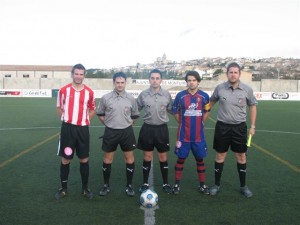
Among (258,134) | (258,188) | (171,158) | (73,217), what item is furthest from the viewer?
(258,134)

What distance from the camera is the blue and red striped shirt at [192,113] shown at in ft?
16.9

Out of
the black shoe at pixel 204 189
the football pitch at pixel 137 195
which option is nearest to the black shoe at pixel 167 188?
the football pitch at pixel 137 195

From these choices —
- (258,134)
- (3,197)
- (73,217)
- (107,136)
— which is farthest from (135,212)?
(258,134)

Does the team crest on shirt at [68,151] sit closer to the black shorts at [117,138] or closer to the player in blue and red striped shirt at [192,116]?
the black shorts at [117,138]

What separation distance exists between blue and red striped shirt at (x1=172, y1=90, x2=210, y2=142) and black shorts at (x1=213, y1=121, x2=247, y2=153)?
28cm

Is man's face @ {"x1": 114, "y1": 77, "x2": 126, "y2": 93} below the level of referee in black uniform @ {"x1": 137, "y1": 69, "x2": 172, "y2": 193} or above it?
above

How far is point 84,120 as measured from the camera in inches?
197

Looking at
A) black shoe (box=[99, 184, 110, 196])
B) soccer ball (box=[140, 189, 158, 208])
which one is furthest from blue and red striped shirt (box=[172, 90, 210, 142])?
black shoe (box=[99, 184, 110, 196])

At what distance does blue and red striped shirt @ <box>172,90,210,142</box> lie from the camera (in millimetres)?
5148

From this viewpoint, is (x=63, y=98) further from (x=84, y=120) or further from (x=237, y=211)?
(x=237, y=211)

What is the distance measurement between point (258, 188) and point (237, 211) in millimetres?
1167

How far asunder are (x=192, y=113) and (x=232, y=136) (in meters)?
0.69

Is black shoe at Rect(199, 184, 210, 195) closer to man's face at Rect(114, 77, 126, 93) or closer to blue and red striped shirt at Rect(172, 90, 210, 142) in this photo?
blue and red striped shirt at Rect(172, 90, 210, 142)

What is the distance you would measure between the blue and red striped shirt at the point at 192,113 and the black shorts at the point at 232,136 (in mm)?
283
